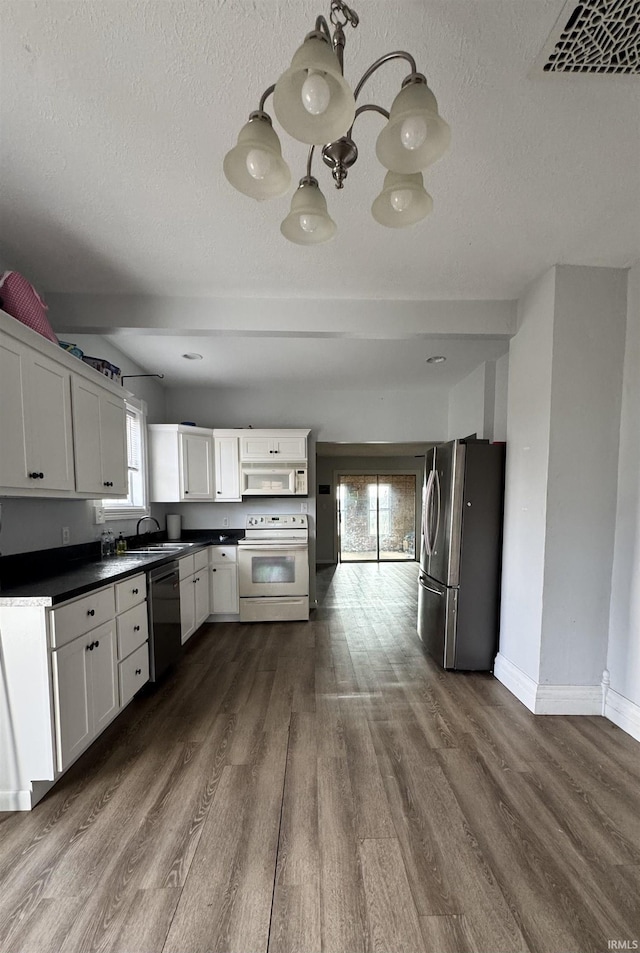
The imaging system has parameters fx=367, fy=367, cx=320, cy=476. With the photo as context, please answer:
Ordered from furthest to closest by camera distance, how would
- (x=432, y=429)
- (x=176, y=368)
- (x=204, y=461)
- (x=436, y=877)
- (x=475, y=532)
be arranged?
(x=432, y=429)
(x=204, y=461)
(x=176, y=368)
(x=475, y=532)
(x=436, y=877)

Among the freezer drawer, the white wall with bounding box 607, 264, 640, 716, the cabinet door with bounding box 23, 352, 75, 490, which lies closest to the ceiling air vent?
the white wall with bounding box 607, 264, 640, 716

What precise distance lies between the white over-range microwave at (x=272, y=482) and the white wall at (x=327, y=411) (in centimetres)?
66

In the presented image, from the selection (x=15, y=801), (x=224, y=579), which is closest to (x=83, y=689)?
(x=15, y=801)

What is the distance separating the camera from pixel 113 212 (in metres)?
1.78

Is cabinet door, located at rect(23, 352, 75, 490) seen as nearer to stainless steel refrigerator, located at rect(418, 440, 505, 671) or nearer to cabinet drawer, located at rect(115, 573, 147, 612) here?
cabinet drawer, located at rect(115, 573, 147, 612)

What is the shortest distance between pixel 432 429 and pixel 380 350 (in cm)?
171

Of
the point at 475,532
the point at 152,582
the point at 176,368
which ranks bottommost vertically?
the point at 152,582

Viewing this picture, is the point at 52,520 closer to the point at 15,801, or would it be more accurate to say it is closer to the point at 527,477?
the point at 15,801

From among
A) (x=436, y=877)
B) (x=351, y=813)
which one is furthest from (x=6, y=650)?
(x=436, y=877)

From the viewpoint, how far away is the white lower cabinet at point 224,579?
4.02 meters

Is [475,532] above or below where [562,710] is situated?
above

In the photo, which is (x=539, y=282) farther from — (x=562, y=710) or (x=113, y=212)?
(x=562, y=710)

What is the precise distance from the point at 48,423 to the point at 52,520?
79cm

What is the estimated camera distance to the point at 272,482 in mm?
4301
